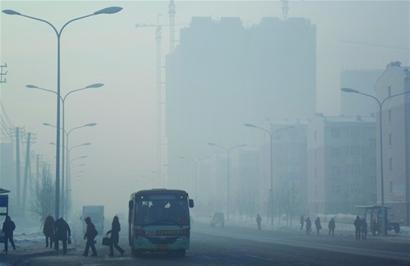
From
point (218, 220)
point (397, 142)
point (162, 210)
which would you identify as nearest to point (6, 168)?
point (218, 220)

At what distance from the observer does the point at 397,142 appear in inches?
3787

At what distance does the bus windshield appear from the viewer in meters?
36.0

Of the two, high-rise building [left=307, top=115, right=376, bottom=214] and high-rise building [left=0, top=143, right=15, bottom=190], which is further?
high-rise building [left=0, top=143, right=15, bottom=190]

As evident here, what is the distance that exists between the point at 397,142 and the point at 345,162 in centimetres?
2794

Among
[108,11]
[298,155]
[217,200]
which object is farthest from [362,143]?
[108,11]

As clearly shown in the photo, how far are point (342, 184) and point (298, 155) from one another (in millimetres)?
24604

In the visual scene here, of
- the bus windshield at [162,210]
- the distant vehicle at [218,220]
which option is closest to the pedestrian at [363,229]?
the bus windshield at [162,210]

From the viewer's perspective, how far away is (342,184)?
123 meters

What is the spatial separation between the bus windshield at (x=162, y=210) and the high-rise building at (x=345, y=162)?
8692cm

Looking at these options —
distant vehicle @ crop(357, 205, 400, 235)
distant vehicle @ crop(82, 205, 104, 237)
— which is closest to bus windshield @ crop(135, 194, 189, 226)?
distant vehicle @ crop(357, 205, 400, 235)

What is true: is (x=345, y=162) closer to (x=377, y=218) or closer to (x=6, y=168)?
(x=377, y=218)

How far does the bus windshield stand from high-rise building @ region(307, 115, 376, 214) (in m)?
86.9

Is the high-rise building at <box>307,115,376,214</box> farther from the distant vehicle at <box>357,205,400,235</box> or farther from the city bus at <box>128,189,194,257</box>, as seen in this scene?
the city bus at <box>128,189,194,257</box>

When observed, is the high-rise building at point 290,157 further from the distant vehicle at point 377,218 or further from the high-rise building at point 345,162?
the distant vehicle at point 377,218
